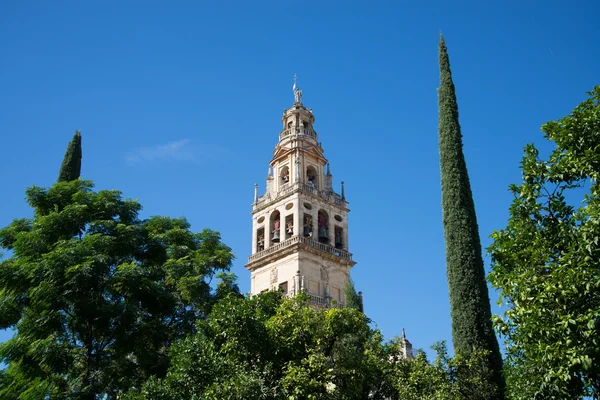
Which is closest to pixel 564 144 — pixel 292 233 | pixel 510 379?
pixel 510 379

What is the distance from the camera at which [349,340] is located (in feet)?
62.3

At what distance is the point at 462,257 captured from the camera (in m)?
21.8

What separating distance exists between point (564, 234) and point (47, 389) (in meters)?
16.4

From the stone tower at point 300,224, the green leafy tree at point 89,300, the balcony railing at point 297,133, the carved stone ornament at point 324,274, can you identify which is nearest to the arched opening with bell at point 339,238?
the stone tower at point 300,224

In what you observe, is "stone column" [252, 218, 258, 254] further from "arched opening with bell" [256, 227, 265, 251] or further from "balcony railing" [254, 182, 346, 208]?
"balcony railing" [254, 182, 346, 208]

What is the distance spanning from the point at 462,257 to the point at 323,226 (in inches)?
933

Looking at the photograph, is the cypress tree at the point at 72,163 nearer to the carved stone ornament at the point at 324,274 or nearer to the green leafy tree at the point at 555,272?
the carved stone ornament at the point at 324,274

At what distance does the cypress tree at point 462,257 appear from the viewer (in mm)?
20438

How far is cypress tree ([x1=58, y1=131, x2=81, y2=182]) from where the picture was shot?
3118 centimetres

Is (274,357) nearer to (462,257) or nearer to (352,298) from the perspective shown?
(462,257)

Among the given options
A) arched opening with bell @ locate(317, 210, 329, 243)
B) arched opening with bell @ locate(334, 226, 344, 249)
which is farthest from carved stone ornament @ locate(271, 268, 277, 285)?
arched opening with bell @ locate(334, 226, 344, 249)

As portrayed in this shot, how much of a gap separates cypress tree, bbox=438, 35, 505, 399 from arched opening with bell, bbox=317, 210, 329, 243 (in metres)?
20.2

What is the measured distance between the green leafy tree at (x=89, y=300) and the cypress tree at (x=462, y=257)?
912 centimetres

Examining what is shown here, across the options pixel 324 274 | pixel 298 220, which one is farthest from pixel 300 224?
pixel 324 274
